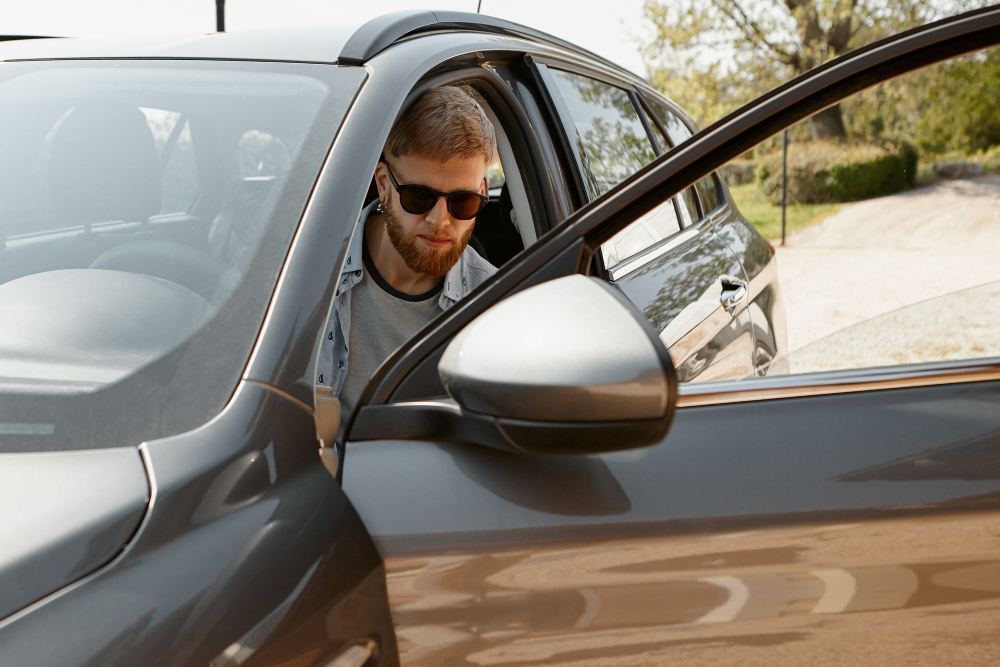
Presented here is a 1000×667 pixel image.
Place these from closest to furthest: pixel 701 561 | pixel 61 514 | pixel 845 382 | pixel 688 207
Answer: pixel 61 514, pixel 701 561, pixel 845 382, pixel 688 207

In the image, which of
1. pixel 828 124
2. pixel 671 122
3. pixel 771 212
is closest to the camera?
pixel 828 124

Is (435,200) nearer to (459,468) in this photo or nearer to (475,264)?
(475,264)

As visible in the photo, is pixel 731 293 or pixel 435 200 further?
pixel 435 200

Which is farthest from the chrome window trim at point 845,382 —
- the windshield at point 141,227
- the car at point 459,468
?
the windshield at point 141,227

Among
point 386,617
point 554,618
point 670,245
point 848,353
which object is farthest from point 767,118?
point 670,245

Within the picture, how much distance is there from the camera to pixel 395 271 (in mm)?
2141

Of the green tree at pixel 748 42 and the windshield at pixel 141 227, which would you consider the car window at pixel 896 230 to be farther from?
the green tree at pixel 748 42

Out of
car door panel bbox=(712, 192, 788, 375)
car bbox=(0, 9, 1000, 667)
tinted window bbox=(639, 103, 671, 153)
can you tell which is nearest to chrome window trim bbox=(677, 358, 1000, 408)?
car bbox=(0, 9, 1000, 667)

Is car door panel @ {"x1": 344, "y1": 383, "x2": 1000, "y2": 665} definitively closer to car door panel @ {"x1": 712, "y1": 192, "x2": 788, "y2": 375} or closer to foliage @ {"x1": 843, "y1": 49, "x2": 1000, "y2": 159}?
car door panel @ {"x1": 712, "y1": 192, "x2": 788, "y2": 375}

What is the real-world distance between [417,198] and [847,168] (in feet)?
3.15

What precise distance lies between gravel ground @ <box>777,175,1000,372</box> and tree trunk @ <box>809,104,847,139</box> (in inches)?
6.7

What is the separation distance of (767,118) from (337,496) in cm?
73

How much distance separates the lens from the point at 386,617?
39.5 inches

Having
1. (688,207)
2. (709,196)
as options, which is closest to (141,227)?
(688,207)
